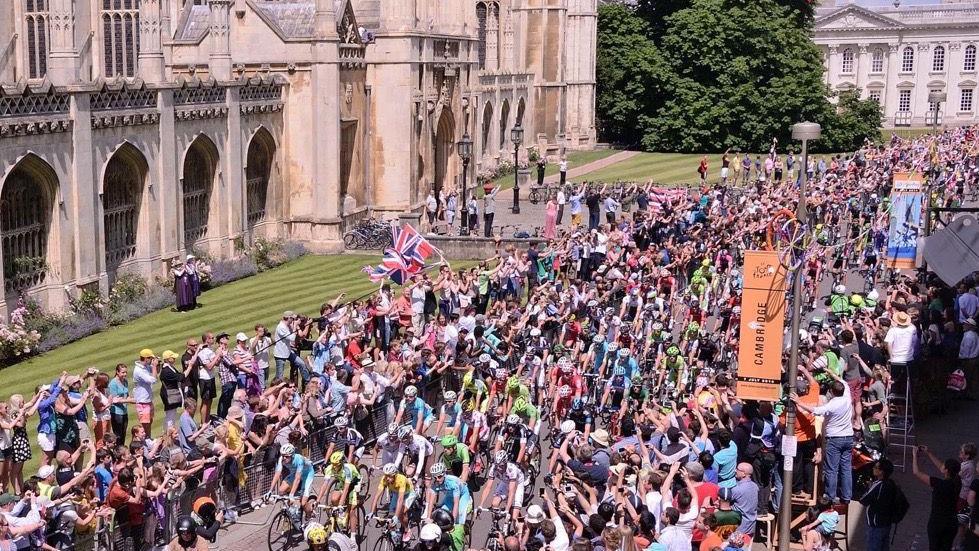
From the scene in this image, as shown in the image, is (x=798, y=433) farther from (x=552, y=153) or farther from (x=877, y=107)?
(x=877, y=107)

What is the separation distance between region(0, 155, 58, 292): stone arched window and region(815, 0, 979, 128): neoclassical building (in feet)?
272

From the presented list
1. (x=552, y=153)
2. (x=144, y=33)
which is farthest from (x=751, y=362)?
(x=552, y=153)

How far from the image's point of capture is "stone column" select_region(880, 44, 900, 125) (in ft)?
337

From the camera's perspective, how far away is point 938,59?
102 metres

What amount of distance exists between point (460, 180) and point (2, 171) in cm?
2466

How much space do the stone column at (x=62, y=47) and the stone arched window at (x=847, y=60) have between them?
88.5 metres

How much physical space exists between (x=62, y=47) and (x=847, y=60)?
8897 centimetres

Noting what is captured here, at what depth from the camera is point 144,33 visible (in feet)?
99.8

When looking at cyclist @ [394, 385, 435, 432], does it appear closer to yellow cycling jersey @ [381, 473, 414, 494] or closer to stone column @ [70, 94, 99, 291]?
yellow cycling jersey @ [381, 473, 414, 494]

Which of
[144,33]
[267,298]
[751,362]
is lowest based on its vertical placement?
[267,298]

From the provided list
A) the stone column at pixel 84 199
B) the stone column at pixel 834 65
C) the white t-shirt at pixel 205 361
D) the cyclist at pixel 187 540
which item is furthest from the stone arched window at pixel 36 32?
the stone column at pixel 834 65

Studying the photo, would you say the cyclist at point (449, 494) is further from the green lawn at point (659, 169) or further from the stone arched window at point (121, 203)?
the green lawn at point (659, 169)

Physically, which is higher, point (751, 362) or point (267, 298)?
point (751, 362)

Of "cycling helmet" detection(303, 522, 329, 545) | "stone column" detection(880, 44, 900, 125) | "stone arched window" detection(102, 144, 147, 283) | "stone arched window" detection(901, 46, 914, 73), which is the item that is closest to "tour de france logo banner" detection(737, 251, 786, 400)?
"cycling helmet" detection(303, 522, 329, 545)
